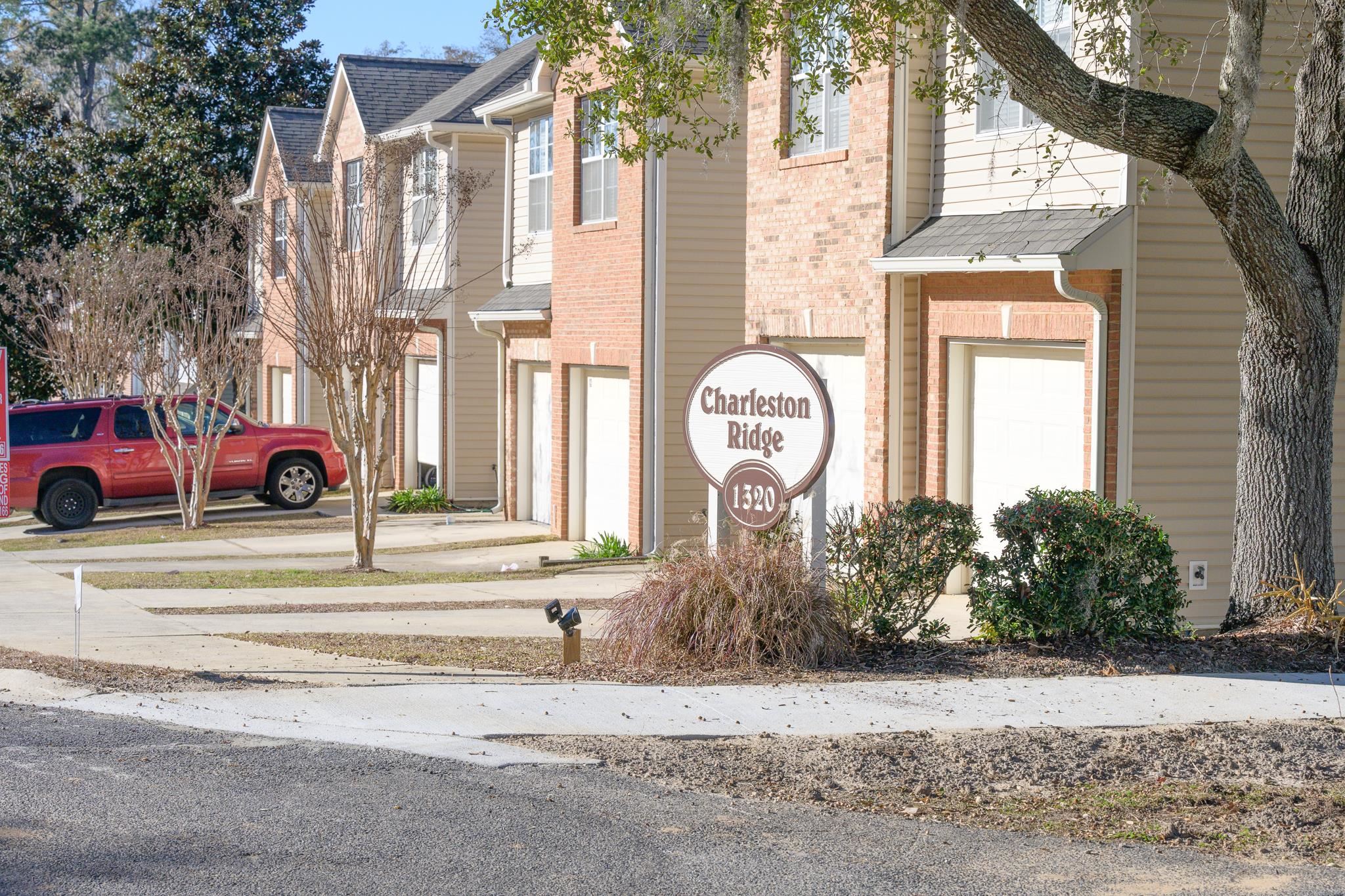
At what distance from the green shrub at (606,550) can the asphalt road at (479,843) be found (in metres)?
11.0

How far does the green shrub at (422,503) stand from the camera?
25.6 metres

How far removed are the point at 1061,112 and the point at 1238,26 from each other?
1.16 meters

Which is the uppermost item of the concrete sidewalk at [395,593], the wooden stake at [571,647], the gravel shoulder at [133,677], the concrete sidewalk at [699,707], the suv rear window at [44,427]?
the suv rear window at [44,427]

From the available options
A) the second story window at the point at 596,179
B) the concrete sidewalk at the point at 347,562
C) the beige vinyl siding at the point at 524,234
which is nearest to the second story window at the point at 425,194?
the beige vinyl siding at the point at 524,234

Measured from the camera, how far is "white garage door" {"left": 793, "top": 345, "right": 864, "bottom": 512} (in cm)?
1515

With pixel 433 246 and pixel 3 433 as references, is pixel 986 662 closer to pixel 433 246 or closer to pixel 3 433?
pixel 3 433

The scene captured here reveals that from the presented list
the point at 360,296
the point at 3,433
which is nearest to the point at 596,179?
the point at 360,296

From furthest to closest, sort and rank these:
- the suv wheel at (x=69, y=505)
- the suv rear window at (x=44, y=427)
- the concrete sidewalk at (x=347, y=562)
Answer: the suv wheel at (x=69, y=505) → the suv rear window at (x=44, y=427) → the concrete sidewalk at (x=347, y=562)

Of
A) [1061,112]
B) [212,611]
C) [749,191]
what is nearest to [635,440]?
[749,191]

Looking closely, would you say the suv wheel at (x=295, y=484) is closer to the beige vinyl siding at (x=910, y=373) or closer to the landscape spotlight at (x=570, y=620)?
the beige vinyl siding at (x=910, y=373)

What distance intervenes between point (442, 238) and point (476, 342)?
2.12 meters

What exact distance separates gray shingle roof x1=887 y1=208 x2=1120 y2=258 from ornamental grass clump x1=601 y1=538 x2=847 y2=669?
3.72 m

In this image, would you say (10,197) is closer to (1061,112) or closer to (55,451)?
(55,451)

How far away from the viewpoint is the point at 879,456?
1447 cm
